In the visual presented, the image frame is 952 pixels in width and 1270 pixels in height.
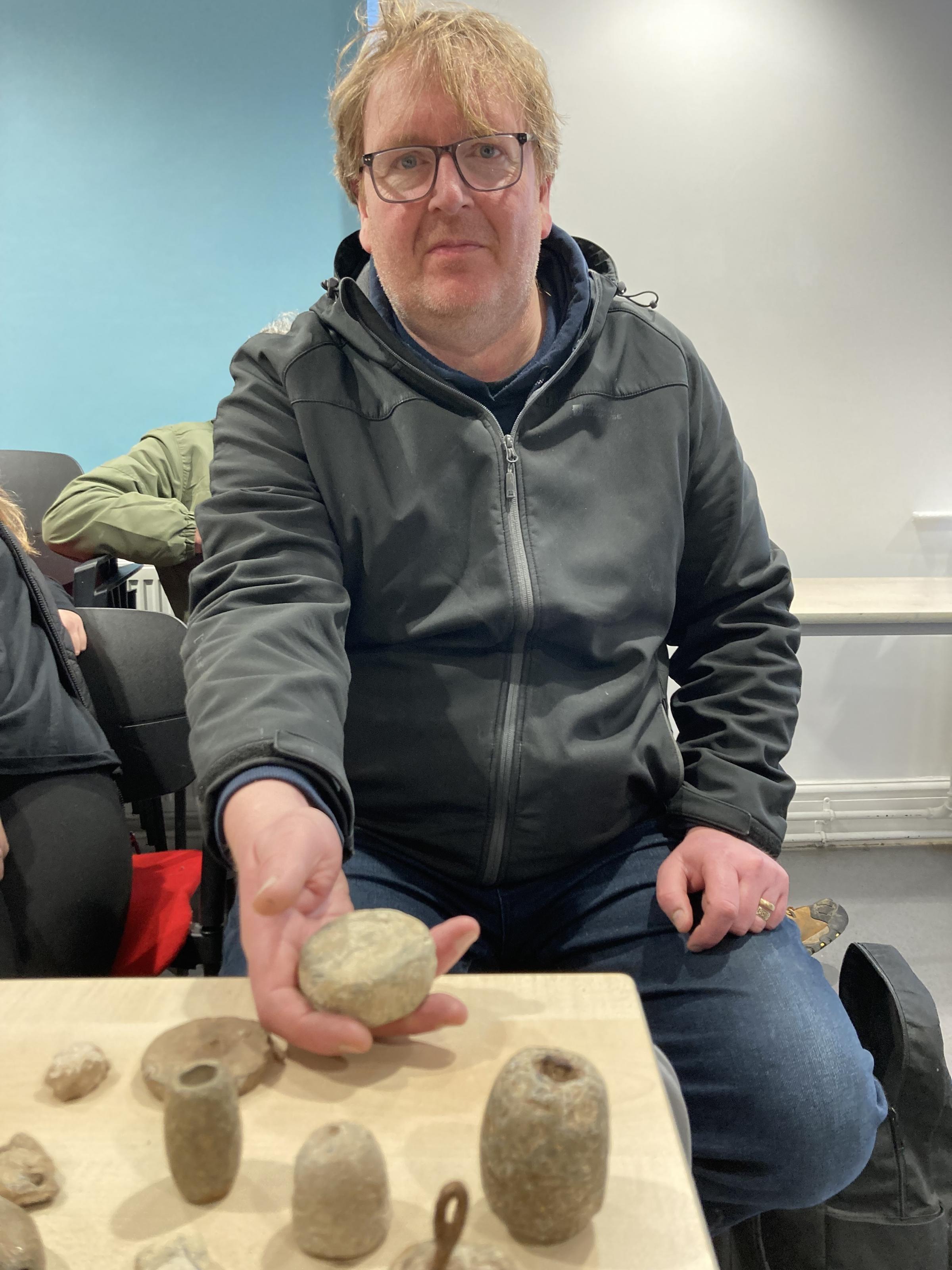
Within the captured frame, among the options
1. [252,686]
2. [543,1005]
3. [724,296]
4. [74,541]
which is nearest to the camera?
[543,1005]

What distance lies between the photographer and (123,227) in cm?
284

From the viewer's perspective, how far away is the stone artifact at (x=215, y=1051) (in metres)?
0.59

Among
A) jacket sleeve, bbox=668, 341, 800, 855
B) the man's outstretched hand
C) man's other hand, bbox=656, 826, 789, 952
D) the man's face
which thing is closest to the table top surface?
jacket sleeve, bbox=668, 341, 800, 855

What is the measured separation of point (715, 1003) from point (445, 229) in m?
0.90

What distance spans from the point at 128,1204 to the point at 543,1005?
302 mm

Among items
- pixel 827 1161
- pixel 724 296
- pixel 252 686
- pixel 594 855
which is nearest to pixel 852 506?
pixel 724 296

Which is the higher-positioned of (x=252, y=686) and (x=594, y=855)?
(x=252, y=686)

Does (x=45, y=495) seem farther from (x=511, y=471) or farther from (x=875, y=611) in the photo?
(x=875, y=611)

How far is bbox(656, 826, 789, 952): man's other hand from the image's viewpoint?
94cm

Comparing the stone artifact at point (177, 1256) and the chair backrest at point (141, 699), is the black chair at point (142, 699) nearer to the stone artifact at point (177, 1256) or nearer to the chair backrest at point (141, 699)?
the chair backrest at point (141, 699)

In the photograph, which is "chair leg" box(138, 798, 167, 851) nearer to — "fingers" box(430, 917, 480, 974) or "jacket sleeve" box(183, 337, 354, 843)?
"jacket sleeve" box(183, 337, 354, 843)

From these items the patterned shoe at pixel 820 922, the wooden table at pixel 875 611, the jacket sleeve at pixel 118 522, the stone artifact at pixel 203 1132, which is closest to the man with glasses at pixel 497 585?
the stone artifact at pixel 203 1132

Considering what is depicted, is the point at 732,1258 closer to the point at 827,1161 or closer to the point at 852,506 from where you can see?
the point at 827,1161

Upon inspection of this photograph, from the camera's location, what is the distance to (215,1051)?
608 millimetres
